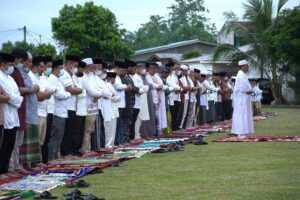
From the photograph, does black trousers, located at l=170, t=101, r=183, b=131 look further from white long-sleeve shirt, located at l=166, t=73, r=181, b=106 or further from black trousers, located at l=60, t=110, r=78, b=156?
black trousers, located at l=60, t=110, r=78, b=156

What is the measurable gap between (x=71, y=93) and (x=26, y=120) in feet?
5.85

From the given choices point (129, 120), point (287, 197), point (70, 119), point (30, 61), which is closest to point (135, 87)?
point (129, 120)

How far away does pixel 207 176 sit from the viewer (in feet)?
32.8

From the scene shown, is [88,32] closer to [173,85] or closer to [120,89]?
[173,85]

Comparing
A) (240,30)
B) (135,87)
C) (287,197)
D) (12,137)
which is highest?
(240,30)

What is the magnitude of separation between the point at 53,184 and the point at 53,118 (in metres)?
2.98

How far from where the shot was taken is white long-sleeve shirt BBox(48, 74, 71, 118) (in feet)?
39.7

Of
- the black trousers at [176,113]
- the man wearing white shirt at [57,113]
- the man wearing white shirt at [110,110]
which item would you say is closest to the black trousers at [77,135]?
the man wearing white shirt at [57,113]

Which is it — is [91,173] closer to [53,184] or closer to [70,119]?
[53,184]

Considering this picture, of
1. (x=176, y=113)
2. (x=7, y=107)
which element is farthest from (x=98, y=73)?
(x=176, y=113)

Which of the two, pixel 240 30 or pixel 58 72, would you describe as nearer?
pixel 58 72

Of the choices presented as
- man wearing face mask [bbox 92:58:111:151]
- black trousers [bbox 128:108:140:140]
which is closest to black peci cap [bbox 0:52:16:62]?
man wearing face mask [bbox 92:58:111:151]

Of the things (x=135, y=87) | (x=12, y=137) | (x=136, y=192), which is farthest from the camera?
(x=135, y=87)

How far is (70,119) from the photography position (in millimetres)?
12875
